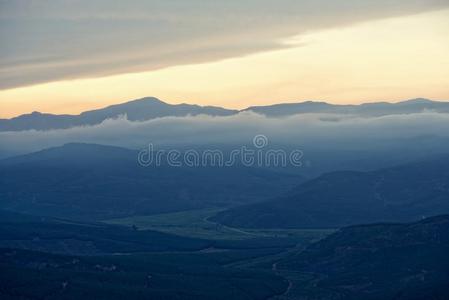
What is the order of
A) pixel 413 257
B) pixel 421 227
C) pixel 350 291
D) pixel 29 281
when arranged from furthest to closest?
pixel 421 227, pixel 413 257, pixel 350 291, pixel 29 281

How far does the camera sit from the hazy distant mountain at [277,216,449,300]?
6260 inches

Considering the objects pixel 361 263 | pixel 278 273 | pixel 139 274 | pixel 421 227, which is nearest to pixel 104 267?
pixel 139 274

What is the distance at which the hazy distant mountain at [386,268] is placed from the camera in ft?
522

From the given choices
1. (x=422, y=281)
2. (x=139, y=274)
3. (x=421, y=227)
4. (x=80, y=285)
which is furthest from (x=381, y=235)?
(x=80, y=285)

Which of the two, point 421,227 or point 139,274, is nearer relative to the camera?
point 139,274

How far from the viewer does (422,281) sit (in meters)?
162

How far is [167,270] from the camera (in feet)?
607

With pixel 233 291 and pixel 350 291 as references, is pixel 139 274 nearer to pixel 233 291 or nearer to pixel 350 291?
pixel 233 291

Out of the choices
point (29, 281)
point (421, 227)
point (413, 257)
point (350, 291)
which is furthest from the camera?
point (421, 227)

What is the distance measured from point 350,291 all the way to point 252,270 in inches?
1101

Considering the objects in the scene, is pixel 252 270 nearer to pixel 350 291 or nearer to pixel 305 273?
pixel 305 273

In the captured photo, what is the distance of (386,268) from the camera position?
589ft

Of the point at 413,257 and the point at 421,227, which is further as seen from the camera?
the point at 421,227

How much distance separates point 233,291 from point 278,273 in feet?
82.2
